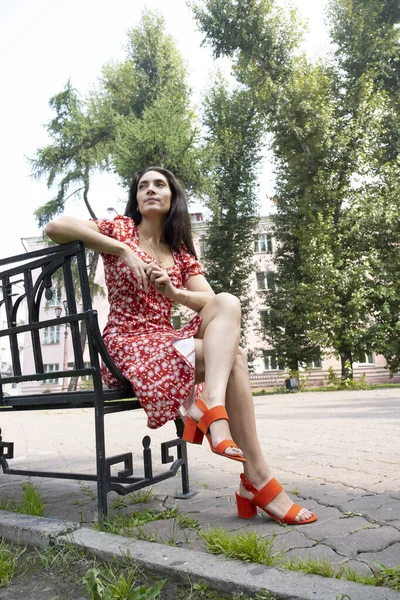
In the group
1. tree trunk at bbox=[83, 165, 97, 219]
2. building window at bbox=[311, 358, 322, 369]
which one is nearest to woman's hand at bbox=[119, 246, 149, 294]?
building window at bbox=[311, 358, 322, 369]

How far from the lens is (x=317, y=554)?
5.40ft

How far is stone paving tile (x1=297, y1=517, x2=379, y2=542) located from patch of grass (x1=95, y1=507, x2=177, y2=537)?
59cm

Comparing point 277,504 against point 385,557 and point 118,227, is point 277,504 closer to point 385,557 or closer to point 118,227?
point 385,557

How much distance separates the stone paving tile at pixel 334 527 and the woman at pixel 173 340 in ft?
0.22

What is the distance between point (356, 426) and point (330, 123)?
18.5 m

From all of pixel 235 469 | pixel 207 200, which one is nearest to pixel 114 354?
pixel 235 469

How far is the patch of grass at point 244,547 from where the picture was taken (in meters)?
1.53

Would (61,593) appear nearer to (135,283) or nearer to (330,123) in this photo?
(135,283)

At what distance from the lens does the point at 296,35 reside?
23281mm

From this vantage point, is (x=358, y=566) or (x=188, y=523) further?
(x=188, y=523)

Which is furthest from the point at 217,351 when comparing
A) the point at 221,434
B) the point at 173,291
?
the point at 173,291

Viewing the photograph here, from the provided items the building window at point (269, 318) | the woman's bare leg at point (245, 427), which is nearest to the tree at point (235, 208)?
the building window at point (269, 318)

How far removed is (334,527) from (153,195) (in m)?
1.88

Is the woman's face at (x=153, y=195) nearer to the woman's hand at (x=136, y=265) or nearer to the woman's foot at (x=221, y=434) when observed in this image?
the woman's hand at (x=136, y=265)
